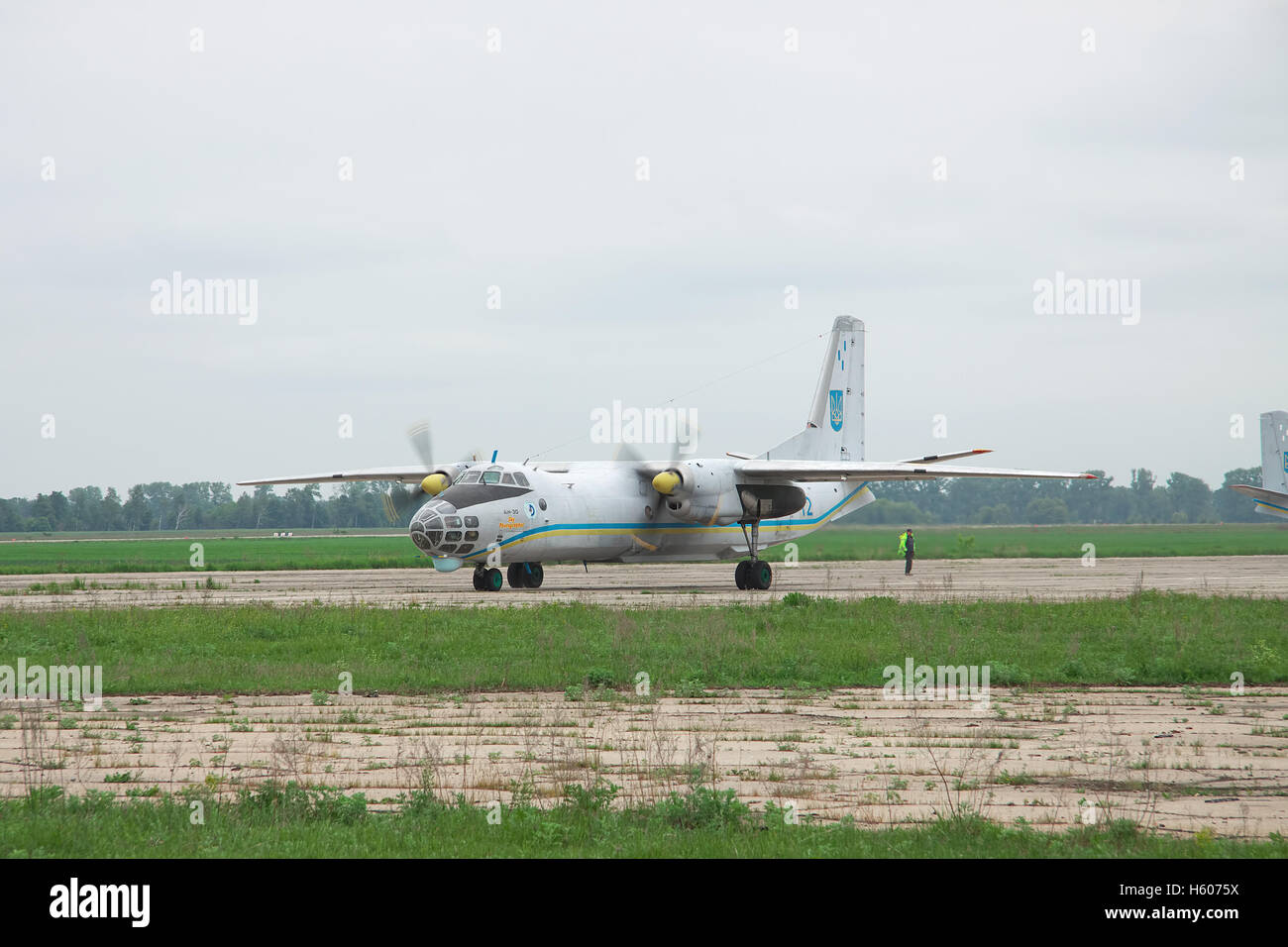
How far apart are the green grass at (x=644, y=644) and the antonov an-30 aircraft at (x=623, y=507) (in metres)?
5.44

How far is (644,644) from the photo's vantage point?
17.8 m

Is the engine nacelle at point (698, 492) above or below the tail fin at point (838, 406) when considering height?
below

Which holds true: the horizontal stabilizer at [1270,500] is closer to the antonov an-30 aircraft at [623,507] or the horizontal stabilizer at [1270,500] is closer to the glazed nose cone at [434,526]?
the antonov an-30 aircraft at [623,507]

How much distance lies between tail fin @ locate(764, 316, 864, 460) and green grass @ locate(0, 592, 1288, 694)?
1485 cm

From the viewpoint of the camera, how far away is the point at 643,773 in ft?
31.4

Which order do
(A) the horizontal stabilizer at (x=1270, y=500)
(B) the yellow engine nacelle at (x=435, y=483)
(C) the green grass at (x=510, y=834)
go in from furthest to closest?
(A) the horizontal stabilizer at (x=1270, y=500)
(B) the yellow engine nacelle at (x=435, y=483)
(C) the green grass at (x=510, y=834)

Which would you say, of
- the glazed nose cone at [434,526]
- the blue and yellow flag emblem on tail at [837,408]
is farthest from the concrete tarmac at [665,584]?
the blue and yellow flag emblem on tail at [837,408]

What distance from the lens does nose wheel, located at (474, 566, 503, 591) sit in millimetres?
30297

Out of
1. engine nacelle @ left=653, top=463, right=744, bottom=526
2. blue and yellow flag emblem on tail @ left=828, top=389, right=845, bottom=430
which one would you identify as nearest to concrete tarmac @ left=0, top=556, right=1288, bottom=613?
engine nacelle @ left=653, top=463, right=744, bottom=526

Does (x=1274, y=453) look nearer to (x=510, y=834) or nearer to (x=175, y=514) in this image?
(x=510, y=834)

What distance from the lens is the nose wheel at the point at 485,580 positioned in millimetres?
30297
